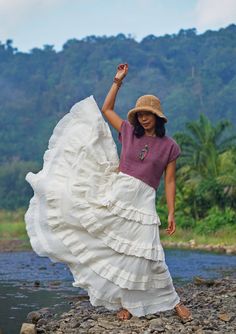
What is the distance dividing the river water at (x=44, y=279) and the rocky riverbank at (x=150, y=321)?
32 cm

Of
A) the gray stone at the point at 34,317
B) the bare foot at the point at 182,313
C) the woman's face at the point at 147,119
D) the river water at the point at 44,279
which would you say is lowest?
the river water at the point at 44,279

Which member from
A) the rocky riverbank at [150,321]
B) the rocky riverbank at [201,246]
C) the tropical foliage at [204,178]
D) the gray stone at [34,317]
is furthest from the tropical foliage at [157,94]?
the gray stone at [34,317]

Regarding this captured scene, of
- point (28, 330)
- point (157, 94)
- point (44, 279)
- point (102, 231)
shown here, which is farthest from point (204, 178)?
point (157, 94)

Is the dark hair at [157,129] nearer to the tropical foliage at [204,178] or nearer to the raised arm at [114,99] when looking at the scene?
the raised arm at [114,99]

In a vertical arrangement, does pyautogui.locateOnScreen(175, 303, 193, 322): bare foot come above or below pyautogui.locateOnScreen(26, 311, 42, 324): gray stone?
above

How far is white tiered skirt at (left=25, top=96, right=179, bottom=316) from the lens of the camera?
17.9 feet

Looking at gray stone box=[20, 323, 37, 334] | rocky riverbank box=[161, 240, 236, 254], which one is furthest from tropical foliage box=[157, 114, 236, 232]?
gray stone box=[20, 323, 37, 334]

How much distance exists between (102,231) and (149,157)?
69 cm

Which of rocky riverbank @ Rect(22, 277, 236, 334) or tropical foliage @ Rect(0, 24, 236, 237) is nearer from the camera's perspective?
rocky riverbank @ Rect(22, 277, 236, 334)

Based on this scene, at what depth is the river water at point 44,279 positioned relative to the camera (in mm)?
8250

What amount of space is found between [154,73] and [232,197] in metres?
59.7

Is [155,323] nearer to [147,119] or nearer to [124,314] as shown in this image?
[124,314]

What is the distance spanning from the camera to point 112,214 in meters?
5.48

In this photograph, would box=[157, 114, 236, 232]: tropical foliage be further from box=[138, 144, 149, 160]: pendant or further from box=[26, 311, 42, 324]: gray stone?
box=[138, 144, 149, 160]: pendant
